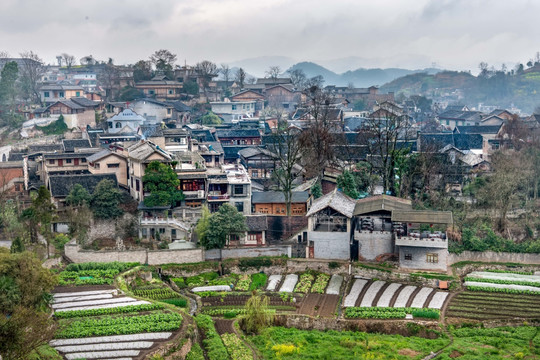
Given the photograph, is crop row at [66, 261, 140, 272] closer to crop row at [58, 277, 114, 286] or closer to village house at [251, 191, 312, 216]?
crop row at [58, 277, 114, 286]

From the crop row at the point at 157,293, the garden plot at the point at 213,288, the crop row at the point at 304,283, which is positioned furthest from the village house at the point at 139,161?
the crop row at the point at 304,283

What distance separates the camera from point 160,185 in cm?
3809

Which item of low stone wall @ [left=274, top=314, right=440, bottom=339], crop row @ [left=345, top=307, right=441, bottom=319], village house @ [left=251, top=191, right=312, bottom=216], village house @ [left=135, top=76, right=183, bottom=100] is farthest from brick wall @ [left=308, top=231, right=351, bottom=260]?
village house @ [left=135, top=76, right=183, bottom=100]

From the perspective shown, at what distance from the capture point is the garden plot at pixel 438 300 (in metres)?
29.0

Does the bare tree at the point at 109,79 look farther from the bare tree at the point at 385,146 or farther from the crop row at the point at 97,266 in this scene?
the crop row at the point at 97,266

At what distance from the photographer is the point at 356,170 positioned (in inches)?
1745

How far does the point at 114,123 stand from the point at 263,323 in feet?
113

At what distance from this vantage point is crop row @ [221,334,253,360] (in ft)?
79.3

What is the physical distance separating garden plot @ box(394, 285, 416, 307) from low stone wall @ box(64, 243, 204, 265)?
11676 millimetres

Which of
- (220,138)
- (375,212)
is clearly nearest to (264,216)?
(375,212)

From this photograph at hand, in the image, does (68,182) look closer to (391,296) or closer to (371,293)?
(371,293)

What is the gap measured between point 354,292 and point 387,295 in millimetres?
1698

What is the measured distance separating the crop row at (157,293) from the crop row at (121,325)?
3.89 metres

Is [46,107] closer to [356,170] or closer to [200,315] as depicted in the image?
[356,170]
